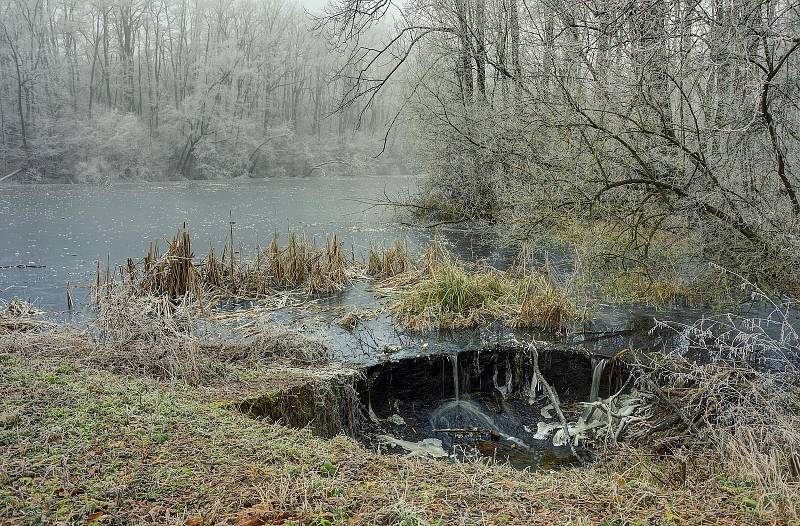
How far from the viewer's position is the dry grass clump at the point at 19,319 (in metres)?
7.34

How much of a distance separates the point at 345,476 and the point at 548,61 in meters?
8.59

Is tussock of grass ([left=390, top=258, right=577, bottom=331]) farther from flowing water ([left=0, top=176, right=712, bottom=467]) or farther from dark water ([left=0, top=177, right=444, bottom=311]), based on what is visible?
dark water ([left=0, top=177, right=444, bottom=311])

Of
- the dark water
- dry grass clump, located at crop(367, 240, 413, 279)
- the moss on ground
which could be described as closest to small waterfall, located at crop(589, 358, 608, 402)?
the moss on ground

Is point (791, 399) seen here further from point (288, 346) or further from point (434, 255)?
point (434, 255)

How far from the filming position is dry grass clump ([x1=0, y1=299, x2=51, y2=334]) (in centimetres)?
734

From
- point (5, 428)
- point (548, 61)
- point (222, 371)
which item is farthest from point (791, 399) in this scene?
point (548, 61)

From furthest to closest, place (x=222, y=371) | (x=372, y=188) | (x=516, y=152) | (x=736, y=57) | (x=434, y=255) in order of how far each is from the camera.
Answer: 1. (x=372, y=188)
2. (x=434, y=255)
3. (x=516, y=152)
4. (x=736, y=57)
5. (x=222, y=371)

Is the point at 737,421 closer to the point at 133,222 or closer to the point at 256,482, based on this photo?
the point at 256,482

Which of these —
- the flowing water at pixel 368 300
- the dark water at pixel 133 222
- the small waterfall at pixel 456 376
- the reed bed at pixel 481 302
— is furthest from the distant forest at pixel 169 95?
the small waterfall at pixel 456 376

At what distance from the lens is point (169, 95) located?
142 ft

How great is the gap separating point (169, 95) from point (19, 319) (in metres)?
38.7

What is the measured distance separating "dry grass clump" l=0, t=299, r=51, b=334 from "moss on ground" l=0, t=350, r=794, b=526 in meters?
3.07

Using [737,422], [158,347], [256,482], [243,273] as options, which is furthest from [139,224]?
[737,422]

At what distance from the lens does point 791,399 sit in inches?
193
